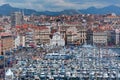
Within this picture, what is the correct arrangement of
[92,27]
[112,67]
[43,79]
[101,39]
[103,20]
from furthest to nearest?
[103,20] < [92,27] < [101,39] < [112,67] < [43,79]

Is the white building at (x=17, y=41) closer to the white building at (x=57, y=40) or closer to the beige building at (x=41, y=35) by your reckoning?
the beige building at (x=41, y=35)

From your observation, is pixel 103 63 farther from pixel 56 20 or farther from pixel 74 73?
pixel 56 20

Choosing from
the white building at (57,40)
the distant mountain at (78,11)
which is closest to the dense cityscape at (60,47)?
the white building at (57,40)

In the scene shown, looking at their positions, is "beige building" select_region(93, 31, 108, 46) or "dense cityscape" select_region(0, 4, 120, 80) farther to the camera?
"beige building" select_region(93, 31, 108, 46)

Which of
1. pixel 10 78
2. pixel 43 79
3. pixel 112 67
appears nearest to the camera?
pixel 10 78

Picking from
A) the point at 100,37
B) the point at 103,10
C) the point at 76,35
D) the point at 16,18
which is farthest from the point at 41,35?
the point at 103,10

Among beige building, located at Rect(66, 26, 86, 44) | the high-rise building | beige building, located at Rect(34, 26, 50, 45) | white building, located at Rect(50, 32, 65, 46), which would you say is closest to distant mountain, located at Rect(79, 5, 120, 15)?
beige building, located at Rect(66, 26, 86, 44)

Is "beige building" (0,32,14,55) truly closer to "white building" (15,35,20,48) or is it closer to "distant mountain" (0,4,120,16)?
"white building" (15,35,20,48)

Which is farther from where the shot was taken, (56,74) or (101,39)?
(101,39)

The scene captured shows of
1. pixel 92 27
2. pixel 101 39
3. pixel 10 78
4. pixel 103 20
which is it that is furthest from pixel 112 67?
pixel 103 20
